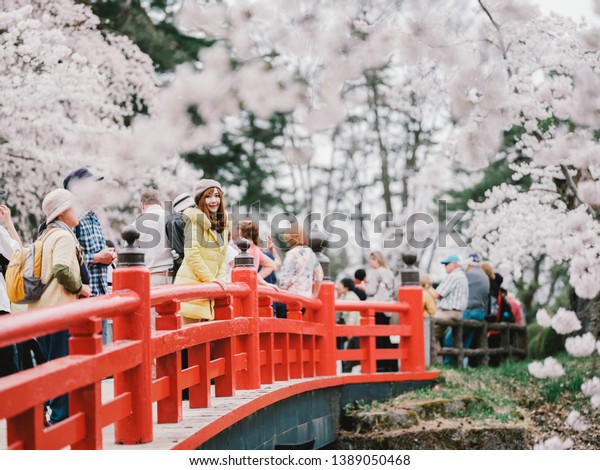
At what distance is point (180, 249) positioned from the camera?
5.63 meters

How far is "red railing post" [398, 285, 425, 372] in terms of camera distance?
27.8 ft

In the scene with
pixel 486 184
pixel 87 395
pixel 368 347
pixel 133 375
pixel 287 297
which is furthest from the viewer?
pixel 486 184

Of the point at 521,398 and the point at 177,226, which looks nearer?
the point at 177,226

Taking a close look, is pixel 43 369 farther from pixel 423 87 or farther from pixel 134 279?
pixel 423 87

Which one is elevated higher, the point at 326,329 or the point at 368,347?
the point at 326,329

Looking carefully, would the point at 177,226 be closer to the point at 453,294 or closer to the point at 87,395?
the point at 87,395

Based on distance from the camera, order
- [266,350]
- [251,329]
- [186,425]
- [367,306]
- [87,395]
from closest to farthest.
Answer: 1. [87,395]
2. [186,425]
3. [251,329]
4. [266,350]
5. [367,306]

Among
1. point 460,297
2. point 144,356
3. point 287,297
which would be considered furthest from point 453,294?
point 144,356

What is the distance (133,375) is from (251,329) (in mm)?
1735

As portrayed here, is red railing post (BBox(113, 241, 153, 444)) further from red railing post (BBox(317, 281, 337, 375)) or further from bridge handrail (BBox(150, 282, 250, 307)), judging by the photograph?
red railing post (BBox(317, 281, 337, 375))

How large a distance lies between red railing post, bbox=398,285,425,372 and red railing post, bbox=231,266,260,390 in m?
3.14

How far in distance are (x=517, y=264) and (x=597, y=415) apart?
4433mm

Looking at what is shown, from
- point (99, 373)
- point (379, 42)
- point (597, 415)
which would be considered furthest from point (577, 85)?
point (597, 415)

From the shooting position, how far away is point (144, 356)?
3932mm
